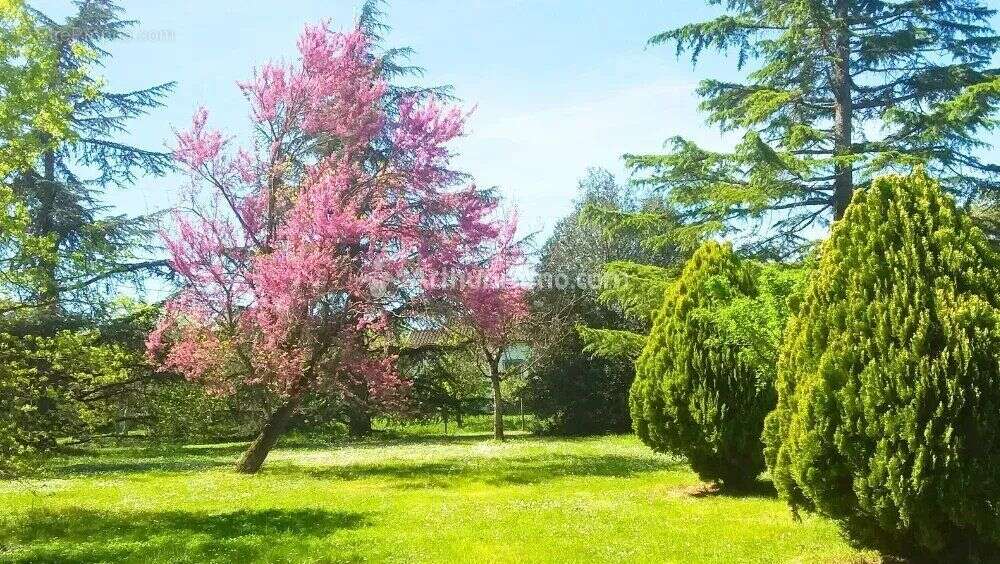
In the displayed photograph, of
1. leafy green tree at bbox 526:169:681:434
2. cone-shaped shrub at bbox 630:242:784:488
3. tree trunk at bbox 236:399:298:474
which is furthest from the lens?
leafy green tree at bbox 526:169:681:434

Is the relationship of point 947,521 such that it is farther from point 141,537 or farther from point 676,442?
point 141,537

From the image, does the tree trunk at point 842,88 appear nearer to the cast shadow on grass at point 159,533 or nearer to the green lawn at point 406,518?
the green lawn at point 406,518

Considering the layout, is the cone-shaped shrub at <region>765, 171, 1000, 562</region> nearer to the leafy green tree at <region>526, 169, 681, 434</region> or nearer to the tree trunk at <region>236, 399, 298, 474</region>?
the tree trunk at <region>236, 399, 298, 474</region>

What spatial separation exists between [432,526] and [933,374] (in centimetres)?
643

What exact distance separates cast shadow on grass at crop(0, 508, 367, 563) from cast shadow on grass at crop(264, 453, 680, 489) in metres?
4.51

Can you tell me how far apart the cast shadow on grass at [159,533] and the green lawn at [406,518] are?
0.03 meters

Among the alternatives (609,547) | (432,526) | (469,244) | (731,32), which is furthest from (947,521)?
(731,32)

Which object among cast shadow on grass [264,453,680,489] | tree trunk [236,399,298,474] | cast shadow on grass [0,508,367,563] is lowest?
cast shadow on grass [264,453,680,489]

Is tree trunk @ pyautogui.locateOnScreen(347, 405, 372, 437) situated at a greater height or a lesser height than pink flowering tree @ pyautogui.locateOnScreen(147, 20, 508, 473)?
lesser

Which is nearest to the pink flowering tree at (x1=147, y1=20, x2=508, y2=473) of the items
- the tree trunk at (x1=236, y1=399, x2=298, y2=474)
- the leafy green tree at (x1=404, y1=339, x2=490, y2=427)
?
the tree trunk at (x1=236, y1=399, x2=298, y2=474)

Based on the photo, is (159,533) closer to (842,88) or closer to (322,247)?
(322,247)

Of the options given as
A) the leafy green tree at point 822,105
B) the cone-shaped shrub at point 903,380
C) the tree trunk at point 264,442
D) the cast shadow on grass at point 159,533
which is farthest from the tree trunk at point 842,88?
the cast shadow on grass at point 159,533

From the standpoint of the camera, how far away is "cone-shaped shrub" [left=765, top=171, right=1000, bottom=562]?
20.9ft

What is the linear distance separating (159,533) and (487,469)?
29.6 ft
